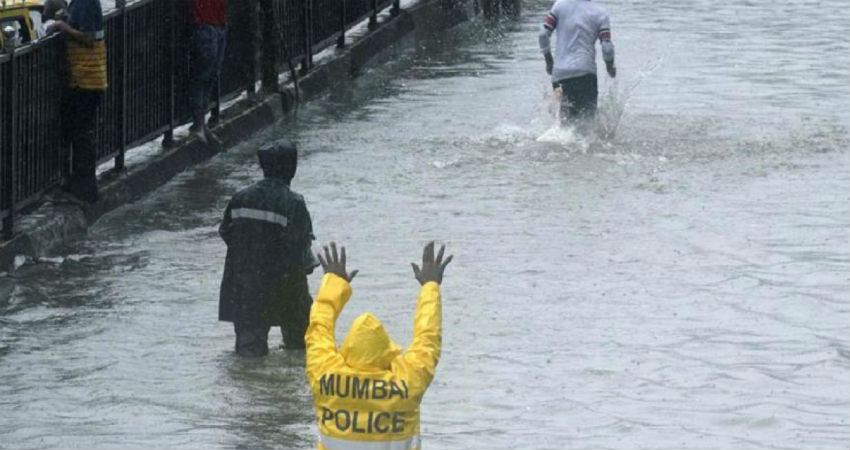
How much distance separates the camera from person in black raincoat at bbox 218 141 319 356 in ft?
40.3

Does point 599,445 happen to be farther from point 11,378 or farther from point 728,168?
point 728,168

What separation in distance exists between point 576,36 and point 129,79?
4.25 meters

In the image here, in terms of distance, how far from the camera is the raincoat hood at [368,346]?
26.5ft

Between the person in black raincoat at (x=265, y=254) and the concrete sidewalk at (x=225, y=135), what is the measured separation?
8.75ft

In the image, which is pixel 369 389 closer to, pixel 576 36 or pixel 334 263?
pixel 334 263

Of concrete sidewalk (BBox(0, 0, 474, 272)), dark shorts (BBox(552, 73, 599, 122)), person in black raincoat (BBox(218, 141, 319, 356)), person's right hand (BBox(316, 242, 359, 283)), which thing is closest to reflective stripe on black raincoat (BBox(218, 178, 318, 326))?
person in black raincoat (BBox(218, 141, 319, 356))

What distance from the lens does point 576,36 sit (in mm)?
19625

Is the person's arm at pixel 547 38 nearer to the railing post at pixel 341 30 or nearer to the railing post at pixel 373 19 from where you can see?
the railing post at pixel 341 30

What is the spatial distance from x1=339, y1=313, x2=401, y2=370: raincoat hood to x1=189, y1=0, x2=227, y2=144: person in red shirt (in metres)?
10.7

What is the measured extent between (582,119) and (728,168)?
Answer: 5.95 ft

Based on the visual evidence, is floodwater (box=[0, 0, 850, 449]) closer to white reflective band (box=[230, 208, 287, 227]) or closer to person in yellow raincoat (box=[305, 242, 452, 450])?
white reflective band (box=[230, 208, 287, 227])

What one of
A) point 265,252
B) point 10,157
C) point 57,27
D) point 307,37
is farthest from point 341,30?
point 265,252

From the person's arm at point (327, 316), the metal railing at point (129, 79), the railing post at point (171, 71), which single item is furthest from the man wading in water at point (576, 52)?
the person's arm at point (327, 316)

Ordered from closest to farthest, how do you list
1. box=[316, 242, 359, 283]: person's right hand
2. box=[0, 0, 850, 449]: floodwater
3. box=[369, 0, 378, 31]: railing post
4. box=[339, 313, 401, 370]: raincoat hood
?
box=[339, 313, 401, 370]: raincoat hood < box=[316, 242, 359, 283]: person's right hand < box=[0, 0, 850, 449]: floodwater < box=[369, 0, 378, 31]: railing post
